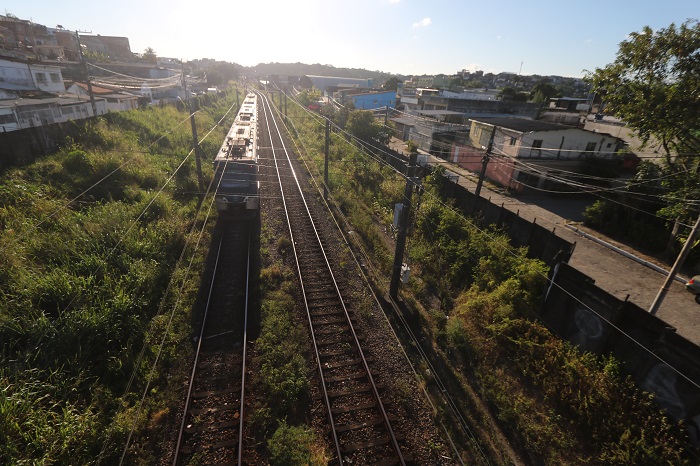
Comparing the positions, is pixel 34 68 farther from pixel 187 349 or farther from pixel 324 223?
pixel 187 349

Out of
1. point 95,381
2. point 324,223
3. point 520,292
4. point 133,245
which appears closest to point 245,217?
point 324,223

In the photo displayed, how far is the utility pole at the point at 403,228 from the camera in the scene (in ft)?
33.6

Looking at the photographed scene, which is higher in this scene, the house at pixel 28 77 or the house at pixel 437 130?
the house at pixel 28 77

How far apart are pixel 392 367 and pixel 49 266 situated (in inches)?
486

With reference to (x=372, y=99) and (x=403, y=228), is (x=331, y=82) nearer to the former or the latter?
(x=372, y=99)

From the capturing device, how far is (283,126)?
4772 cm

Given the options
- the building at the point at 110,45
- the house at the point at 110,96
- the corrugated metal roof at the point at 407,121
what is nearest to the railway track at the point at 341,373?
the corrugated metal roof at the point at 407,121

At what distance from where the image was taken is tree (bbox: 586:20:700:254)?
12.5 m

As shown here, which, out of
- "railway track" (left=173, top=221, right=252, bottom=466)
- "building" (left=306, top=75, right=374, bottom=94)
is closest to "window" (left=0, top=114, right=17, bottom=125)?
"railway track" (left=173, top=221, right=252, bottom=466)

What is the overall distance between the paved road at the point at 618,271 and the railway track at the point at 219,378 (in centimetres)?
1440

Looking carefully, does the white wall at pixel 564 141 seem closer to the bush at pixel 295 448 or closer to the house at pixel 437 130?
the house at pixel 437 130

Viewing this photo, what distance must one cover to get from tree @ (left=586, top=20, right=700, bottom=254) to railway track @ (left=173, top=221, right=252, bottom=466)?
16172mm

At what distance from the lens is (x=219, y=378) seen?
9.14 metres

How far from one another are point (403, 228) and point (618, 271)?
10975 millimetres
